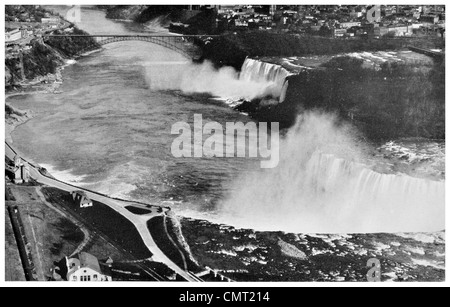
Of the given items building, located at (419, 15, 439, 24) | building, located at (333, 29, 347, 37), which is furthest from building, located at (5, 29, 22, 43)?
building, located at (419, 15, 439, 24)

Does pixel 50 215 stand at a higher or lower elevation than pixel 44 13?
lower

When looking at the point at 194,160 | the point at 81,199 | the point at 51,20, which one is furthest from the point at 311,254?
the point at 51,20

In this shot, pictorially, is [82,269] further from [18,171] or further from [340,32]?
[340,32]

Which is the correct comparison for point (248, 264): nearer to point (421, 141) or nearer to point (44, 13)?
point (421, 141)

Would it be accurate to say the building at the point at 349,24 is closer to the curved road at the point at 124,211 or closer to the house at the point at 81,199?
the curved road at the point at 124,211

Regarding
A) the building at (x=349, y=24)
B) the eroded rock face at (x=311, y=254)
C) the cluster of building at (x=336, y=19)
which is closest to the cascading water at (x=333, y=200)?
the eroded rock face at (x=311, y=254)
